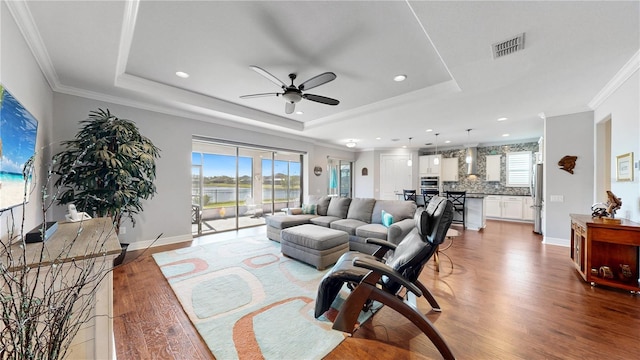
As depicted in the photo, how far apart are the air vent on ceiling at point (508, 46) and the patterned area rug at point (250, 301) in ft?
9.40

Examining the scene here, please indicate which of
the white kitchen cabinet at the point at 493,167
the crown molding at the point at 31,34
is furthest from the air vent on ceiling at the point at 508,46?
the white kitchen cabinet at the point at 493,167

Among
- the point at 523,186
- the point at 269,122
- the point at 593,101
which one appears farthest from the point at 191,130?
the point at 523,186

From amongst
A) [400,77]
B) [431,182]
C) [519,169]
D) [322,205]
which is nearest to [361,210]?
[322,205]

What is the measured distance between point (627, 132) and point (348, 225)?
12.3ft

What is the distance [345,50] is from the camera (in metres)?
2.56

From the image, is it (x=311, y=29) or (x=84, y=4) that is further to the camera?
(x=311, y=29)

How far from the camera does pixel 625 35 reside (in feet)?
6.86

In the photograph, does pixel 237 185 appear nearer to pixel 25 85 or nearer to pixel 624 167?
pixel 25 85

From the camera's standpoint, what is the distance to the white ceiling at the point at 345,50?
1894mm

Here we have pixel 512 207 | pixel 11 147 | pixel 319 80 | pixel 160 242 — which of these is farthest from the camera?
pixel 512 207

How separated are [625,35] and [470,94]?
1452 millimetres

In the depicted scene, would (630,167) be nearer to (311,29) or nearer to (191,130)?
(311,29)

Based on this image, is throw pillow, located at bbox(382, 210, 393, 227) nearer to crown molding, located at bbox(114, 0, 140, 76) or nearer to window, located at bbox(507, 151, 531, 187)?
crown molding, located at bbox(114, 0, 140, 76)

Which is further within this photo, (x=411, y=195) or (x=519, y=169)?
(x=519, y=169)
